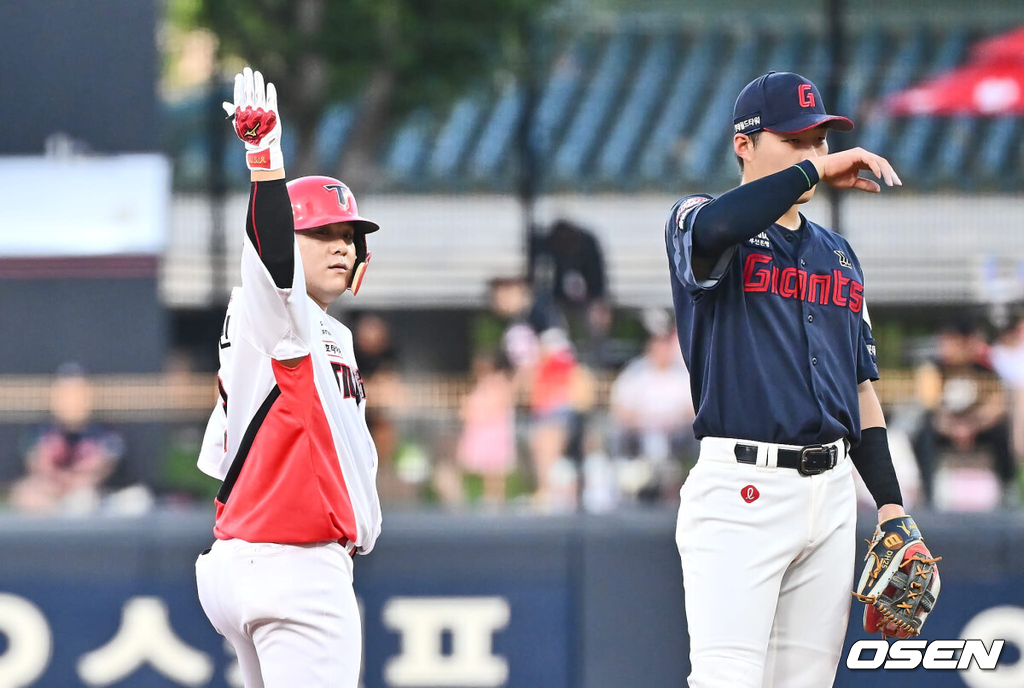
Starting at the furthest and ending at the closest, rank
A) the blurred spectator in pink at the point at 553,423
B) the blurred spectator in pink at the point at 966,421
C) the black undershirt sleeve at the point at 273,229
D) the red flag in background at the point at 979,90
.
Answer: the red flag in background at the point at 979,90 < the blurred spectator in pink at the point at 966,421 < the blurred spectator in pink at the point at 553,423 < the black undershirt sleeve at the point at 273,229

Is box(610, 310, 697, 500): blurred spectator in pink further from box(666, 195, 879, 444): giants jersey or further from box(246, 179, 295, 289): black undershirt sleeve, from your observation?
box(246, 179, 295, 289): black undershirt sleeve

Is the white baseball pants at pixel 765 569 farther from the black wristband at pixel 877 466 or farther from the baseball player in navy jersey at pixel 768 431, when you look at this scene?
the black wristband at pixel 877 466

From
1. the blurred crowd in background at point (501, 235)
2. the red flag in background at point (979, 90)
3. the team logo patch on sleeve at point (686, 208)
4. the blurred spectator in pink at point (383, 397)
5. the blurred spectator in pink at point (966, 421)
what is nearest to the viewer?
the team logo patch on sleeve at point (686, 208)

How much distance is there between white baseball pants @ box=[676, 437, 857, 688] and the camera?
11.4 feet

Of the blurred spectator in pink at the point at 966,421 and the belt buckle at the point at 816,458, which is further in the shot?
the blurred spectator in pink at the point at 966,421

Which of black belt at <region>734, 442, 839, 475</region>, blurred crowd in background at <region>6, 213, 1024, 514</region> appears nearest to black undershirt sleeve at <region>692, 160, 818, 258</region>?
black belt at <region>734, 442, 839, 475</region>

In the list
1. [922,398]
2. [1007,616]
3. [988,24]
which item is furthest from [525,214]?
[988,24]

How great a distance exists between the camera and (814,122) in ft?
11.5

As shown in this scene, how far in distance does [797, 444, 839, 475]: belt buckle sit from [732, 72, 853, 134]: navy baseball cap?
0.81 meters

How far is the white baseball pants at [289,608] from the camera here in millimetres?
3320

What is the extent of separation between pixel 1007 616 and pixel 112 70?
733 cm

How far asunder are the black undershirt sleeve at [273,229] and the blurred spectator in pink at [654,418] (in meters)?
4.47

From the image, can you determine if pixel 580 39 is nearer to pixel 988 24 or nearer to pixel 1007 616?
pixel 988 24

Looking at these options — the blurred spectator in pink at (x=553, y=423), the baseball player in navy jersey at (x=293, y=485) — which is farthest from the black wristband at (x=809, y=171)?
the blurred spectator in pink at (x=553, y=423)
